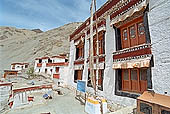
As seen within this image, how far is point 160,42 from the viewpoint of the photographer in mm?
4703

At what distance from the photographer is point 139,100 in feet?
11.3

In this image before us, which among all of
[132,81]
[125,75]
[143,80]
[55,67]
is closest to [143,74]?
→ [143,80]

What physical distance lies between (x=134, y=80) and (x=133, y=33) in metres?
2.59

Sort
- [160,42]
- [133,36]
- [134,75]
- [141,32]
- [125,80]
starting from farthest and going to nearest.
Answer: [125,80]
[133,36]
[134,75]
[141,32]
[160,42]

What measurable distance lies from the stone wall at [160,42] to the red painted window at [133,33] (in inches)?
26.1

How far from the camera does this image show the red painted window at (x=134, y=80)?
5461 millimetres

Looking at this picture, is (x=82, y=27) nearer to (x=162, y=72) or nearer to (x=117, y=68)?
(x=117, y=68)

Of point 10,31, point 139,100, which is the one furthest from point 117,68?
point 10,31

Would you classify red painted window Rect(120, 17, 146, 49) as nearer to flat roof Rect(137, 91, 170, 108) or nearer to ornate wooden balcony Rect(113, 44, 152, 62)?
ornate wooden balcony Rect(113, 44, 152, 62)

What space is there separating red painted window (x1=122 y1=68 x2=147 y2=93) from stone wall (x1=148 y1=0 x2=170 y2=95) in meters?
0.67

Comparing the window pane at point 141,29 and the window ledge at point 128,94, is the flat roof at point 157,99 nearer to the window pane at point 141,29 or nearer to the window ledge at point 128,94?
the window ledge at point 128,94

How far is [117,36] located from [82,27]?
6.31 metres

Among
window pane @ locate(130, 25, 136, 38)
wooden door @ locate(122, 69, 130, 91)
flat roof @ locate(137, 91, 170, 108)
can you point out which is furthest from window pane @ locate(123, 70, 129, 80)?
flat roof @ locate(137, 91, 170, 108)

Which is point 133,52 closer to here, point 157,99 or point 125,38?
point 125,38
